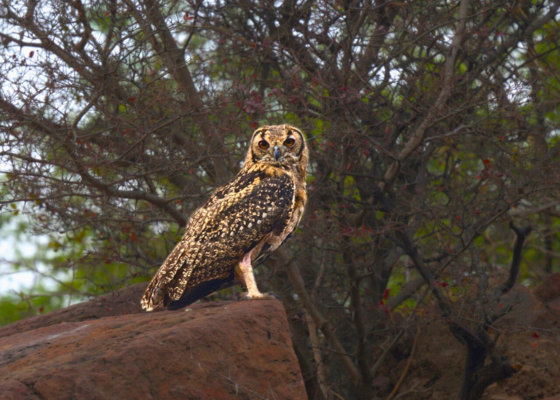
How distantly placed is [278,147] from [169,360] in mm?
2007

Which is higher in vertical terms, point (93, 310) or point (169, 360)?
point (93, 310)

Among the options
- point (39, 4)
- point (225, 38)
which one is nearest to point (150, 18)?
point (39, 4)

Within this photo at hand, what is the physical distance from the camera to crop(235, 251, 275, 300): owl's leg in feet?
17.7

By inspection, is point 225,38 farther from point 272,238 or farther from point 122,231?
point 272,238

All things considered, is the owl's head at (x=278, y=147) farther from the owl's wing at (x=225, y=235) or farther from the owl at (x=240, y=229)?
the owl's wing at (x=225, y=235)

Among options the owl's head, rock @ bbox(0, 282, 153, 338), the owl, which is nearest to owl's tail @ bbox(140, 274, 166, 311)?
the owl

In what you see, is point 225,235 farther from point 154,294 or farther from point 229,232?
point 154,294

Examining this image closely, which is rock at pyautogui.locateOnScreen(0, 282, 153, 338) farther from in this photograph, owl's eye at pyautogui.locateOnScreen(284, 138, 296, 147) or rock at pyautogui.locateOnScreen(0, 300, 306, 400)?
owl's eye at pyautogui.locateOnScreen(284, 138, 296, 147)

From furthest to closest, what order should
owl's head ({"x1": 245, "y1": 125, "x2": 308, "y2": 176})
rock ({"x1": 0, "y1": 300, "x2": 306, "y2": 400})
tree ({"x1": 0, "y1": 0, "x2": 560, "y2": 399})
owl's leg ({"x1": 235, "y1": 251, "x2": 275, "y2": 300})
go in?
1. tree ({"x1": 0, "y1": 0, "x2": 560, "y2": 399})
2. owl's head ({"x1": 245, "y1": 125, "x2": 308, "y2": 176})
3. owl's leg ({"x1": 235, "y1": 251, "x2": 275, "y2": 300})
4. rock ({"x1": 0, "y1": 300, "x2": 306, "y2": 400})

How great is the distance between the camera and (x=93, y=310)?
23.3ft

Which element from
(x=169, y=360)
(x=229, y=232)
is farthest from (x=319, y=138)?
(x=169, y=360)

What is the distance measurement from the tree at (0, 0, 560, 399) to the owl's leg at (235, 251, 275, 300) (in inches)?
57.0

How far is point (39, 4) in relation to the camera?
693cm

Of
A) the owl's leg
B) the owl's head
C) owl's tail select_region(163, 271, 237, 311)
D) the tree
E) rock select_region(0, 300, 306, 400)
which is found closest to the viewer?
rock select_region(0, 300, 306, 400)
